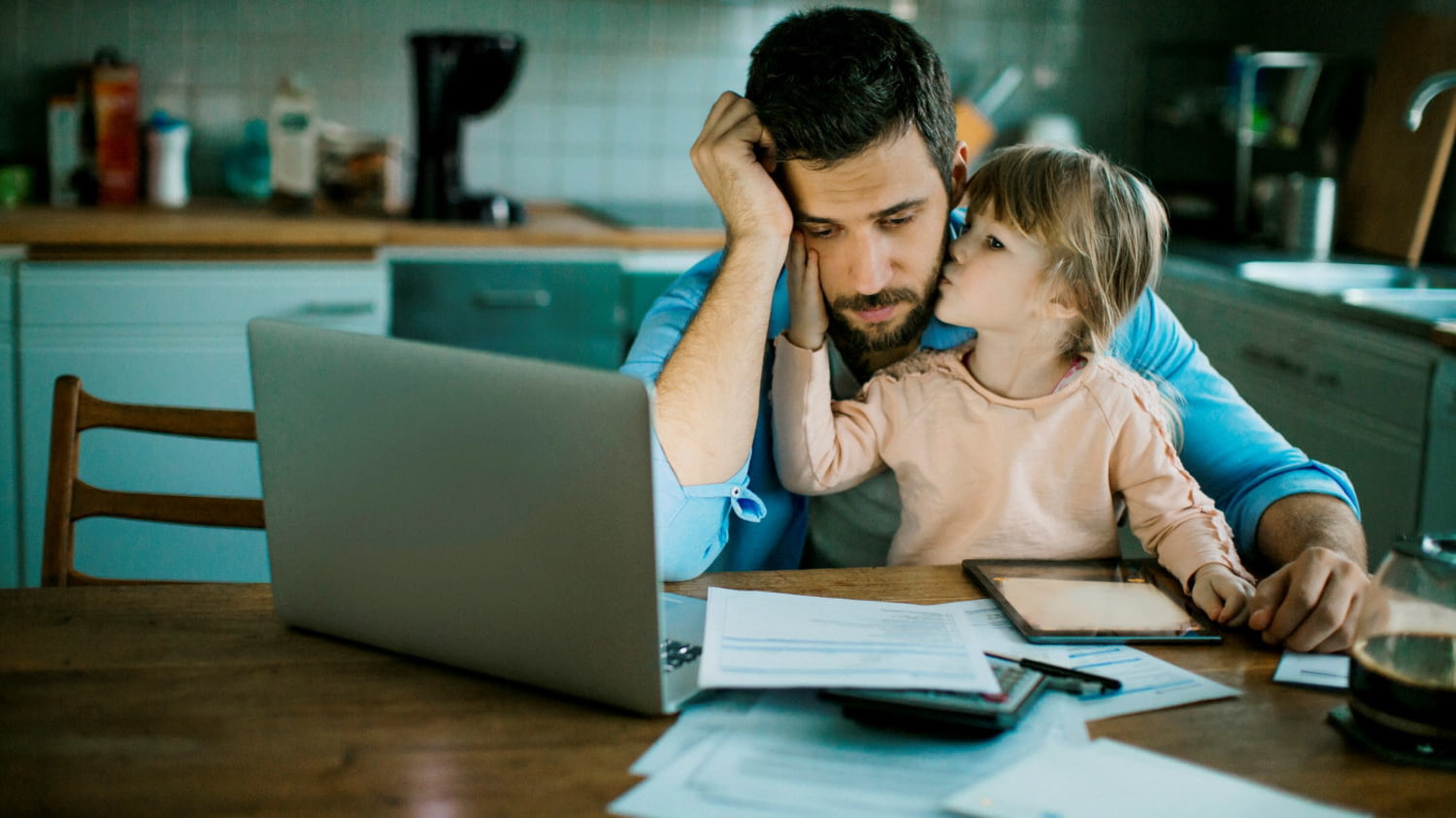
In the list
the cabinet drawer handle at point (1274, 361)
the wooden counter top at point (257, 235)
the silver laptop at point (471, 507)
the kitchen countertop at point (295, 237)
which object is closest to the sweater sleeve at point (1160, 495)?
the silver laptop at point (471, 507)

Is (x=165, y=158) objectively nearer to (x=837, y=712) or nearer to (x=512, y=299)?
(x=512, y=299)

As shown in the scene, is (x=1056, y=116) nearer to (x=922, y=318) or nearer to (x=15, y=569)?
(x=922, y=318)

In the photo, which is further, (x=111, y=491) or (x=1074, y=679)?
(x=111, y=491)

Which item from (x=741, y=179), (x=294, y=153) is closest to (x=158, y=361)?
(x=294, y=153)

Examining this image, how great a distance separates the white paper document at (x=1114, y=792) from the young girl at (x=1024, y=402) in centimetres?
58

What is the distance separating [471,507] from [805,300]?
0.70 metres

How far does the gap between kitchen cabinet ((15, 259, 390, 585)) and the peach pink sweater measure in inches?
60.7

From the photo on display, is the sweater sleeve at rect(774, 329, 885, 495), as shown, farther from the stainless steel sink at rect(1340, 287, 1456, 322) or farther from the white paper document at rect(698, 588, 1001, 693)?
the stainless steel sink at rect(1340, 287, 1456, 322)

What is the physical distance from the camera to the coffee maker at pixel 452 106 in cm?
300

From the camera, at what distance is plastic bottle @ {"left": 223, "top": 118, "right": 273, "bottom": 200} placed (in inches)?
131

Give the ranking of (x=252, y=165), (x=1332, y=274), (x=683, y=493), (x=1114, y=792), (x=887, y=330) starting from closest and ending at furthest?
(x=1114, y=792)
(x=683, y=493)
(x=887, y=330)
(x=1332, y=274)
(x=252, y=165)

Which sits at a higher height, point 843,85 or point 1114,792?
point 843,85

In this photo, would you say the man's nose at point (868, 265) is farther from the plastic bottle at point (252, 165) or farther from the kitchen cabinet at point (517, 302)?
the plastic bottle at point (252, 165)

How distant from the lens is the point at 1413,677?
0.93 metres
